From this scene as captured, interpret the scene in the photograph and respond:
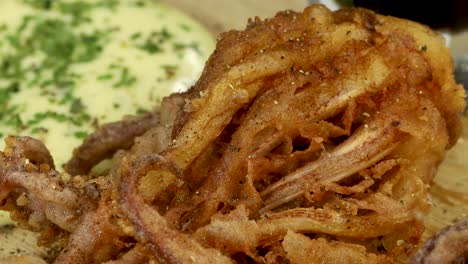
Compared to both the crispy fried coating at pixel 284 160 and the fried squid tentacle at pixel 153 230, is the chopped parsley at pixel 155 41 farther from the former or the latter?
the fried squid tentacle at pixel 153 230

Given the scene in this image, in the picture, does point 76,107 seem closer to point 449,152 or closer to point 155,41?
point 155,41

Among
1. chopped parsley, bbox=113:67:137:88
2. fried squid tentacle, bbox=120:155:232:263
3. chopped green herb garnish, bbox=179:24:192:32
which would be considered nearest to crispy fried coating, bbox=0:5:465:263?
fried squid tentacle, bbox=120:155:232:263

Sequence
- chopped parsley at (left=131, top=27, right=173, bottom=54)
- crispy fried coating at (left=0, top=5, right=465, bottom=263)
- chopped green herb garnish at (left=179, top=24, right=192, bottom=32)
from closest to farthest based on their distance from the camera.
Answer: crispy fried coating at (left=0, top=5, right=465, bottom=263) < chopped parsley at (left=131, top=27, right=173, bottom=54) < chopped green herb garnish at (left=179, top=24, right=192, bottom=32)

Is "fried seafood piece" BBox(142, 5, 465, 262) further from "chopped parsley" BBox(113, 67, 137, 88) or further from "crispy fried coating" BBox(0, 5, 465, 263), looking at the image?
"chopped parsley" BBox(113, 67, 137, 88)

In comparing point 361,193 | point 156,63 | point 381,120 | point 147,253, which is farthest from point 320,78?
point 156,63

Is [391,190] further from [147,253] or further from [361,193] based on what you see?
[147,253]

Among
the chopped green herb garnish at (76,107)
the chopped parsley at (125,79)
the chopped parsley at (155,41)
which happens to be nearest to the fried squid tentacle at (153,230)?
the chopped green herb garnish at (76,107)

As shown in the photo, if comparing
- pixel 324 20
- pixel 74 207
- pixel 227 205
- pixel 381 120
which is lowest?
pixel 74 207
